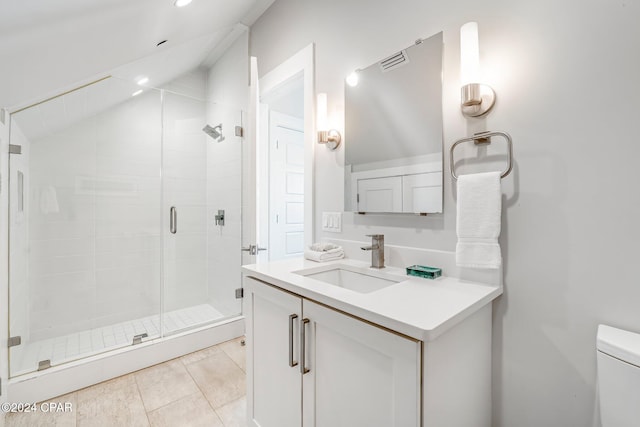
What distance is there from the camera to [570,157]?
0.86 m

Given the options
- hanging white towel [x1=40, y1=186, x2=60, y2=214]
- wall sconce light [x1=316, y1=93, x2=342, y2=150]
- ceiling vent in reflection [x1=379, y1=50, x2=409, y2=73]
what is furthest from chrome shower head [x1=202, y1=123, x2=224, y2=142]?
ceiling vent in reflection [x1=379, y1=50, x2=409, y2=73]

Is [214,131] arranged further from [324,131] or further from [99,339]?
[99,339]

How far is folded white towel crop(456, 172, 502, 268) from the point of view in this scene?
94cm

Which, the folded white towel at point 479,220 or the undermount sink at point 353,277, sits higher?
the folded white towel at point 479,220

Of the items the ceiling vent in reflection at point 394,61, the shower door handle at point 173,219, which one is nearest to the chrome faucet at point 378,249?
the ceiling vent in reflection at point 394,61

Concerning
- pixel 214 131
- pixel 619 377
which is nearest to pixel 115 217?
pixel 214 131

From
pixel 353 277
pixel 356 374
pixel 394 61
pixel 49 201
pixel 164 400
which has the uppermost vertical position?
pixel 394 61

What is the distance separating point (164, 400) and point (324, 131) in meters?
1.86

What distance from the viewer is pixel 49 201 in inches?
78.0

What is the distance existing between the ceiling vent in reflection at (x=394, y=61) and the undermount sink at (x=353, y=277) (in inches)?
39.1

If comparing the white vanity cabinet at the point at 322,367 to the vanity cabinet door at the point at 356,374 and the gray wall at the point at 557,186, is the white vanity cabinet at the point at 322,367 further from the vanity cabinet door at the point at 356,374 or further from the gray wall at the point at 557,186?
the gray wall at the point at 557,186

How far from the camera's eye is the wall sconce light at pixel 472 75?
38.8 inches

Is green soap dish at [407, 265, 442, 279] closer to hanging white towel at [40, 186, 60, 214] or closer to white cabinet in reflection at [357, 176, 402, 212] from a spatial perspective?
white cabinet in reflection at [357, 176, 402, 212]

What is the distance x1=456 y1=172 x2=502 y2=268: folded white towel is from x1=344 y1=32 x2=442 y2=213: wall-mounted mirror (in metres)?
0.17
